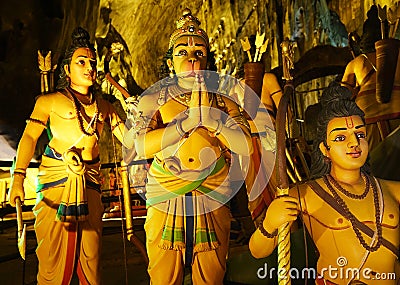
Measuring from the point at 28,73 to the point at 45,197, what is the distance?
631 centimetres

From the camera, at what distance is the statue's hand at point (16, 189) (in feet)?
7.75

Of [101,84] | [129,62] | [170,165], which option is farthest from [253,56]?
[129,62]

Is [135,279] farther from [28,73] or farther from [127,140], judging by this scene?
[28,73]

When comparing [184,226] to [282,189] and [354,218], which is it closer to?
[282,189]

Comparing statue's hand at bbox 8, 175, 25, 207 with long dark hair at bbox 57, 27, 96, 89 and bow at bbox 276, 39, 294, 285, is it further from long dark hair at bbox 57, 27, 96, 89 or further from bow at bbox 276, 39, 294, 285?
bow at bbox 276, 39, 294, 285

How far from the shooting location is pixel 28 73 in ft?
26.8

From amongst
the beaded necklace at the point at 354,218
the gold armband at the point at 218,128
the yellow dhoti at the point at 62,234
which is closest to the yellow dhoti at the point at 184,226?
the gold armband at the point at 218,128

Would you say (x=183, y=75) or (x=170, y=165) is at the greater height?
(x=183, y=75)

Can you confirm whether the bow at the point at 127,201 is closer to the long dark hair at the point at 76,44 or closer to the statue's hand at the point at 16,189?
the long dark hair at the point at 76,44

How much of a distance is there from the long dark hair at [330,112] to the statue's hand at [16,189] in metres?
1.45

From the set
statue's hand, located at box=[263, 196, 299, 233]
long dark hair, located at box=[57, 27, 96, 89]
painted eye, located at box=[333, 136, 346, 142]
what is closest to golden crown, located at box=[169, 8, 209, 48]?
long dark hair, located at box=[57, 27, 96, 89]

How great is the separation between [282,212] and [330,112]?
0.48 meters

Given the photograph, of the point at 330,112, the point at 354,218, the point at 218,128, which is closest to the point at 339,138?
the point at 330,112

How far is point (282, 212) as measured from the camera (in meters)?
1.74
